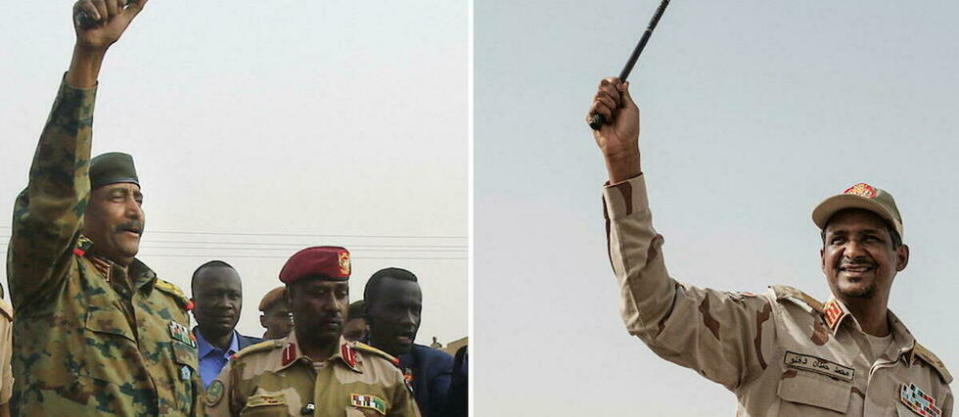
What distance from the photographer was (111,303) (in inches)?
192

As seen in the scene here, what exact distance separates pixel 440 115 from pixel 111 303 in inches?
85.1

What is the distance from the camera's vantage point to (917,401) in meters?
2.84

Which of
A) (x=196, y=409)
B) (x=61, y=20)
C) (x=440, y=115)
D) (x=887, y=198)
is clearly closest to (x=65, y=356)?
(x=196, y=409)

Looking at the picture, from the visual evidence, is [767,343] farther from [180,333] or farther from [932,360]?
[180,333]

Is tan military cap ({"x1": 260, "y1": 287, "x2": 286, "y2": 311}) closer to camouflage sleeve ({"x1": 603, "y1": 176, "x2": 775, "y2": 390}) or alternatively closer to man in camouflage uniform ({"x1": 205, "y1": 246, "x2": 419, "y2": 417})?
man in camouflage uniform ({"x1": 205, "y1": 246, "x2": 419, "y2": 417})

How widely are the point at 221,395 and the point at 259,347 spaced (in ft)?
0.97

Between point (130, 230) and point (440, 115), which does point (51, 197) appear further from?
point (440, 115)

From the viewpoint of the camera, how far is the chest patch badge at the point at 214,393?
527cm

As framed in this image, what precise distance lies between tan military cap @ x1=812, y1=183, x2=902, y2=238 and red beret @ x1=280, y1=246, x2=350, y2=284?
3.28 meters

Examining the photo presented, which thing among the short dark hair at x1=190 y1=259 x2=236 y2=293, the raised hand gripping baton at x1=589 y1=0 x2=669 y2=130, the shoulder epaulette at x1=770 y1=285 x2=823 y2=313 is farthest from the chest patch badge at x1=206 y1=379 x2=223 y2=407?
the raised hand gripping baton at x1=589 y1=0 x2=669 y2=130

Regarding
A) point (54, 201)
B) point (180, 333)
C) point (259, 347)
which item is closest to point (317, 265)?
point (259, 347)

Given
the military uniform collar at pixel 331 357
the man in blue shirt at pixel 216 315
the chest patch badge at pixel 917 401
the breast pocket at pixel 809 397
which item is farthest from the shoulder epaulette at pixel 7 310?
the chest patch badge at pixel 917 401

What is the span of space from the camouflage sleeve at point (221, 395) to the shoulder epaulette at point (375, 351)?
55 centimetres

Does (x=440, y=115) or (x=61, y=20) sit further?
(x=440, y=115)
